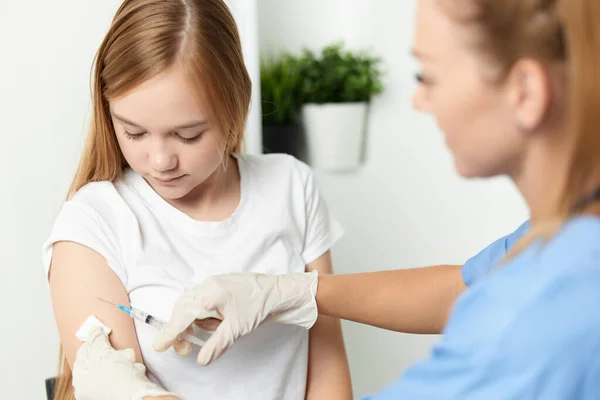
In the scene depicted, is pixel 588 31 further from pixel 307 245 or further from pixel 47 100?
pixel 47 100

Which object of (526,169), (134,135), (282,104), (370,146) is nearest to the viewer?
(526,169)

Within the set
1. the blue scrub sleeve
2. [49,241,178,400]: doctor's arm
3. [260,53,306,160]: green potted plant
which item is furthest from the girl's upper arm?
[260,53,306,160]: green potted plant

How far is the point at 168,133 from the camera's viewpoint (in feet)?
3.99

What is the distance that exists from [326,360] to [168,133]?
0.53 meters

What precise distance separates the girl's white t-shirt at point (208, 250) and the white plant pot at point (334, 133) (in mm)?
965

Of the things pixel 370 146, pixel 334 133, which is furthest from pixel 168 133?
pixel 370 146

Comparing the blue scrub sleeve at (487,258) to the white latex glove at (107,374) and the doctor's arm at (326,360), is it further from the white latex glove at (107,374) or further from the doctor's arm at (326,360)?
the white latex glove at (107,374)

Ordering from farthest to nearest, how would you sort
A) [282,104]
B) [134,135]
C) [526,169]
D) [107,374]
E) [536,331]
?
[282,104], [134,135], [107,374], [526,169], [536,331]

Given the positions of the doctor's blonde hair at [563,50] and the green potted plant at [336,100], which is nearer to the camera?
the doctor's blonde hair at [563,50]

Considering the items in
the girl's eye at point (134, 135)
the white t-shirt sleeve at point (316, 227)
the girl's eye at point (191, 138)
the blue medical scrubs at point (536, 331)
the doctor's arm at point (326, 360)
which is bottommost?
the doctor's arm at point (326, 360)

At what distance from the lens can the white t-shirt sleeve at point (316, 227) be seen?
1443 mm

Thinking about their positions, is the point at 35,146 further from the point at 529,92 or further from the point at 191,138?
the point at 529,92

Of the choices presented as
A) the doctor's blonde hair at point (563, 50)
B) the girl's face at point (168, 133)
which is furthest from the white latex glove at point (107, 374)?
the doctor's blonde hair at point (563, 50)

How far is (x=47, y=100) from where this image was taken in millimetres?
1529
